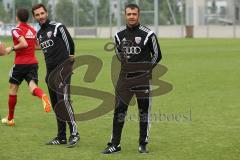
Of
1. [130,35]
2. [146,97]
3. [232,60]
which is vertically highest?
Result: [130,35]

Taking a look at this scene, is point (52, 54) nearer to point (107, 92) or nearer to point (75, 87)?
point (107, 92)

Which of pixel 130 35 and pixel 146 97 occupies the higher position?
pixel 130 35

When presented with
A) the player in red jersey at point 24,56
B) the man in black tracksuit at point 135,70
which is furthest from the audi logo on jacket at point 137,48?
the player in red jersey at point 24,56

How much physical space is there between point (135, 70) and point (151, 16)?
6266 centimetres

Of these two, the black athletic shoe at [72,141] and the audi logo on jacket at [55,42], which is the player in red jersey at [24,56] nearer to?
the audi logo on jacket at [55,42]

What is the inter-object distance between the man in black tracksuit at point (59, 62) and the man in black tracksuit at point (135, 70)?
95cm

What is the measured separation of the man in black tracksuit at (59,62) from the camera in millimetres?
9461

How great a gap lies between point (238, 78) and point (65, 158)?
1224cm

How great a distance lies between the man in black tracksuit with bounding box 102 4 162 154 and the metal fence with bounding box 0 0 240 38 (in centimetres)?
5686

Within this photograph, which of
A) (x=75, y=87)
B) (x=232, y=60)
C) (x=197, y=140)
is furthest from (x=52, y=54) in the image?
(x=232, y=60)

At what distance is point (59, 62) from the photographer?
9492mm

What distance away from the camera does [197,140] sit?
9.80 meters

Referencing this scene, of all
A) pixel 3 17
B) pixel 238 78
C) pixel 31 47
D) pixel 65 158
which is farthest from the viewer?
pixel 3 17

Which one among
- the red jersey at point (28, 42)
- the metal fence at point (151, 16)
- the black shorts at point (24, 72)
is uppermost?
the red jersey at point (28, 42)
